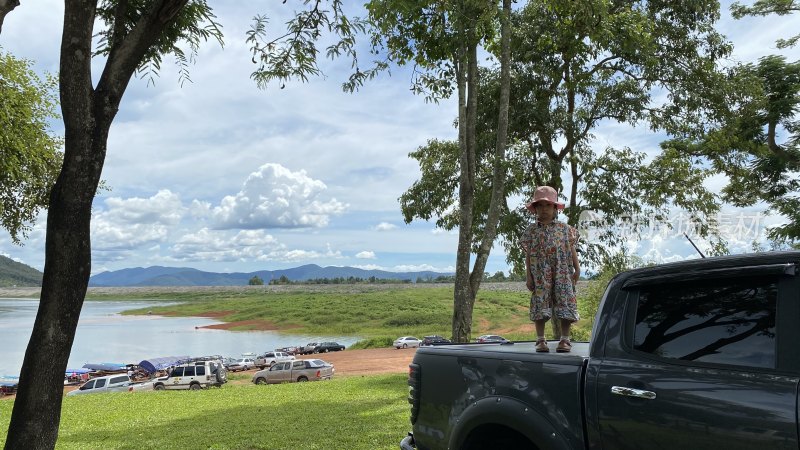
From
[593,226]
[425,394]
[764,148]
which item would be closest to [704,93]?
[764,148]

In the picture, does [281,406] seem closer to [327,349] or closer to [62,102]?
[62,102]

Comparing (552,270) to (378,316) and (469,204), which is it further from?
(378,316)

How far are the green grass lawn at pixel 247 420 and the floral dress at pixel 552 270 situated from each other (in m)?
4.44

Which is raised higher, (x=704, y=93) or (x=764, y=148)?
(x=704, y=93)

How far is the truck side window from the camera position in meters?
2.58

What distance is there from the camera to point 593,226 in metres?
17.4

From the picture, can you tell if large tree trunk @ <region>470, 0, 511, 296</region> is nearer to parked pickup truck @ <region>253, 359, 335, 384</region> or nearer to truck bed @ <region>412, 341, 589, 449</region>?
truck bed @ <region>412, 341, 589, 449</region>

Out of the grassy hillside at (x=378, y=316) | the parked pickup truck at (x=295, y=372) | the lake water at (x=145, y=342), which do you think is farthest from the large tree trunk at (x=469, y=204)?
the lake water at (x=145, y=342)

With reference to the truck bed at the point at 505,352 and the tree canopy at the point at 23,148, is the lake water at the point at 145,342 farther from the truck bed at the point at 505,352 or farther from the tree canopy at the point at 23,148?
the truck bed at the point at 505,352

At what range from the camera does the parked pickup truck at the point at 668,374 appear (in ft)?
8.04

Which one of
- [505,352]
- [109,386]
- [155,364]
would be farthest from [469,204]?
[155,364]

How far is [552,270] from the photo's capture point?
473 centimetres

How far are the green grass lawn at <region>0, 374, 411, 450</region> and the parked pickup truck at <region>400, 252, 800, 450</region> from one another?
5300mm

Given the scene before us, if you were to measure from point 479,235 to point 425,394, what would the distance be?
1392 centimetres
